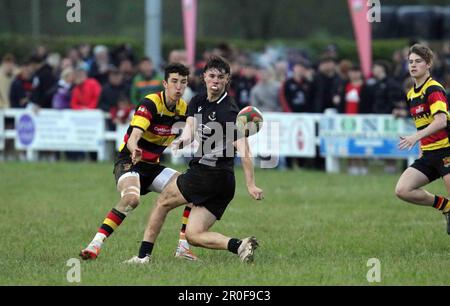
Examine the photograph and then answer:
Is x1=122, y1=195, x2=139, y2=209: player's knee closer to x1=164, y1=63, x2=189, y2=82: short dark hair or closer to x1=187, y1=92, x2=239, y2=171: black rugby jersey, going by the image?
x1=187, y1=92, x2=239, y2=171: black rugby jersey

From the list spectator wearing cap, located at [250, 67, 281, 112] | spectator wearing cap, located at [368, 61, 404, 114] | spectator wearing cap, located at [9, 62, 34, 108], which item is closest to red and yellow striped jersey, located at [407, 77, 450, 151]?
spectator wearing cap, located at [368, 61, 404, 114]

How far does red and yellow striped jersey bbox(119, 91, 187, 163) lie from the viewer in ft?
30.3

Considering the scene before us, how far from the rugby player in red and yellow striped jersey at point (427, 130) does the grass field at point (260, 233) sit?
0.59 m

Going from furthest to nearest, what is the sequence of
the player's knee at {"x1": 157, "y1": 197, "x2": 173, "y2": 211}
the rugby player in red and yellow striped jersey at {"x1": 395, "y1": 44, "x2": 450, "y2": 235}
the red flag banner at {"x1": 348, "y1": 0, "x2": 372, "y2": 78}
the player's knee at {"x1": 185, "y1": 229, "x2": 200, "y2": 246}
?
the red flag banner at {"x1": 348, "y1": 0, "x2": 372, "y2": 78} < the rugby player in red and yellow striped jersey at {"x1": 395, "y1": 44, "x2": 450, "y2": 235} < the player's knee at {"x1": 157, "y1": 197, "x2": 173, "y2": 211} < the player's knee at {"x1": 185, "y1": 229, "x2": 200, "y2": 246}

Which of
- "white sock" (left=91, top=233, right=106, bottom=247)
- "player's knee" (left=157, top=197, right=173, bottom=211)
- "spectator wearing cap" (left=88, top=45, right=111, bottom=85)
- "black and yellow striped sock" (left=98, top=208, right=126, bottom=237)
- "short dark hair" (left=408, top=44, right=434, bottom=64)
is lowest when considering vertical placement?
"white sock" (left=91, top=233, right=106, bottom=247)

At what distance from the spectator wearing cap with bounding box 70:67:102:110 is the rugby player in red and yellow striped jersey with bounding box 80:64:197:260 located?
10.0 metres

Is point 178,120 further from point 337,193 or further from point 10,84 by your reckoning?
point 10,84

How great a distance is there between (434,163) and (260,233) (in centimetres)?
235

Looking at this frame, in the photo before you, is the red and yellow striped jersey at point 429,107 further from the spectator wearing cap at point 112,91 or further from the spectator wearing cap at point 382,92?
the spectator wearing cap at point 112,91

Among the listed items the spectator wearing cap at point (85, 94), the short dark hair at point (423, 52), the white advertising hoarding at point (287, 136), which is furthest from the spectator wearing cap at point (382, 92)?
the short dark hair at point (423, 52)

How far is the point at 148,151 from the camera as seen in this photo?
9.77m

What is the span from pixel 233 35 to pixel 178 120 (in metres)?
29.5

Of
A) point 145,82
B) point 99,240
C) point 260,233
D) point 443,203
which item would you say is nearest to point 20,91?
point 145,82

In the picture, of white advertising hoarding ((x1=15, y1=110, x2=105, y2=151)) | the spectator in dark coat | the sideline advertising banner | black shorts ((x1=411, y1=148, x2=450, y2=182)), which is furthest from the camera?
the spectator in dark coat
